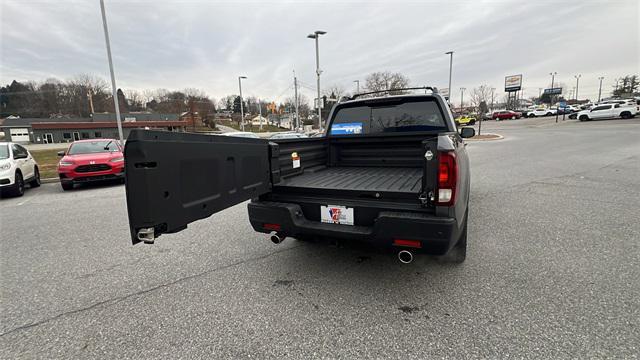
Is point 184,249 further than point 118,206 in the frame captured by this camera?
No

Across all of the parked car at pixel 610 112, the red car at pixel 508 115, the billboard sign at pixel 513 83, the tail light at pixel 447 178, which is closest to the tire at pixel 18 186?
the tail light at pixel 447 178

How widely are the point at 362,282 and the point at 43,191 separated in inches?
392

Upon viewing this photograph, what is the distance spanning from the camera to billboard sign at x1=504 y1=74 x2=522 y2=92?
58.3m

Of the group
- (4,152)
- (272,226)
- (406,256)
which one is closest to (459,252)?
(406,256)

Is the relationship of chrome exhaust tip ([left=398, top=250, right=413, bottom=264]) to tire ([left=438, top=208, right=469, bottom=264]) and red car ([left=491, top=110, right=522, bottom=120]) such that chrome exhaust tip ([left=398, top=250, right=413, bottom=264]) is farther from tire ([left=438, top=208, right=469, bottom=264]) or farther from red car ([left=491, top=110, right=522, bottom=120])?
red car ([left=491, top=110, right=522, bottom=120])

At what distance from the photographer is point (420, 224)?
2293mm

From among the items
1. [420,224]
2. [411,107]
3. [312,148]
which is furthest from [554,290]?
[312,148]

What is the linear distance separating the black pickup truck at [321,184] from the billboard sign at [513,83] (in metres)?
67.5

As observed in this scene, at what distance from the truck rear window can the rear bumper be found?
1.91 metres

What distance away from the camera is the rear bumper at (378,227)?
→ 2266mm

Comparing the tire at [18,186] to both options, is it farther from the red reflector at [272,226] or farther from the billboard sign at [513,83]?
the billboard sign at [513,83]

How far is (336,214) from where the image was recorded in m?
2.74

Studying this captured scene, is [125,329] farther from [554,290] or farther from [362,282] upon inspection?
[554,290]

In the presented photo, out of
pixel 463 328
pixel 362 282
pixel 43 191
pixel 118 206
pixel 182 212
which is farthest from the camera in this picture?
pixel 43 191
